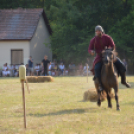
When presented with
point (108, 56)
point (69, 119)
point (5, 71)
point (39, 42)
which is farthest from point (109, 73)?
point (39, 42)

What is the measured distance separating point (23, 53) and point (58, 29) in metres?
4.82

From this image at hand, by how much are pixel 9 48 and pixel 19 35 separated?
6.82 feet

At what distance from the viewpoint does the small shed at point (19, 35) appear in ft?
124

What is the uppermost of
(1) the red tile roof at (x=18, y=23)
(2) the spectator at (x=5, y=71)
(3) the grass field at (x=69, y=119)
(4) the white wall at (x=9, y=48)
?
(1) the red tile roof at (x=18, y=23)

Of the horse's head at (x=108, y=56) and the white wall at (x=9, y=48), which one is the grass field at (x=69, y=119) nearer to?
the horse's head at (x=108, y=56)

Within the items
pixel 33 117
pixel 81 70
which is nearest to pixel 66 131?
pixel 33 117

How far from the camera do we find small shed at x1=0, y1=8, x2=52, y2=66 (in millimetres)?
37781

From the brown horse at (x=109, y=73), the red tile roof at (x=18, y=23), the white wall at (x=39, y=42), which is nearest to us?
the brown horse at (x=109, y=73)

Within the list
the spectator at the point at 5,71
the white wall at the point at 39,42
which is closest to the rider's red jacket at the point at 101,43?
the spectator at the point at 5,71

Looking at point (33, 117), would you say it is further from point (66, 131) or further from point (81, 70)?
point (81, 70)

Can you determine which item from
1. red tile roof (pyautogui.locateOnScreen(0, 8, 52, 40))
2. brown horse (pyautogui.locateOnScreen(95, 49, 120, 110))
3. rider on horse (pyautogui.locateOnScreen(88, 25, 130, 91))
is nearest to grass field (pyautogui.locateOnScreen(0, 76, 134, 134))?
brown horse (pyautogui.locateOnScreen(95, 49, 120, 110))

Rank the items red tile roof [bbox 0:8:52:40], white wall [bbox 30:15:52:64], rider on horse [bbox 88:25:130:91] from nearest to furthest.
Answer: rider on horse [bbox 88:25:130:91], red tile roof [bbox 0:8:52:40], white wall [bbox 30:15:52:64]

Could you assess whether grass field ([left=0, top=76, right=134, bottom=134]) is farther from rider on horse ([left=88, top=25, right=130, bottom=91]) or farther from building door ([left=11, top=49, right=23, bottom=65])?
building door ([left=11, top=49, right=23, bottom=65])

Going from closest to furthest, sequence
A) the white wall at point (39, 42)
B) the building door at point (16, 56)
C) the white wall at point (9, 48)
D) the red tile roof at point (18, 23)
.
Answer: the red tile roof at point (18, 23), the white wall at point (9, 48), the building door at point (16, 56), the white wall at point (39, 42)
